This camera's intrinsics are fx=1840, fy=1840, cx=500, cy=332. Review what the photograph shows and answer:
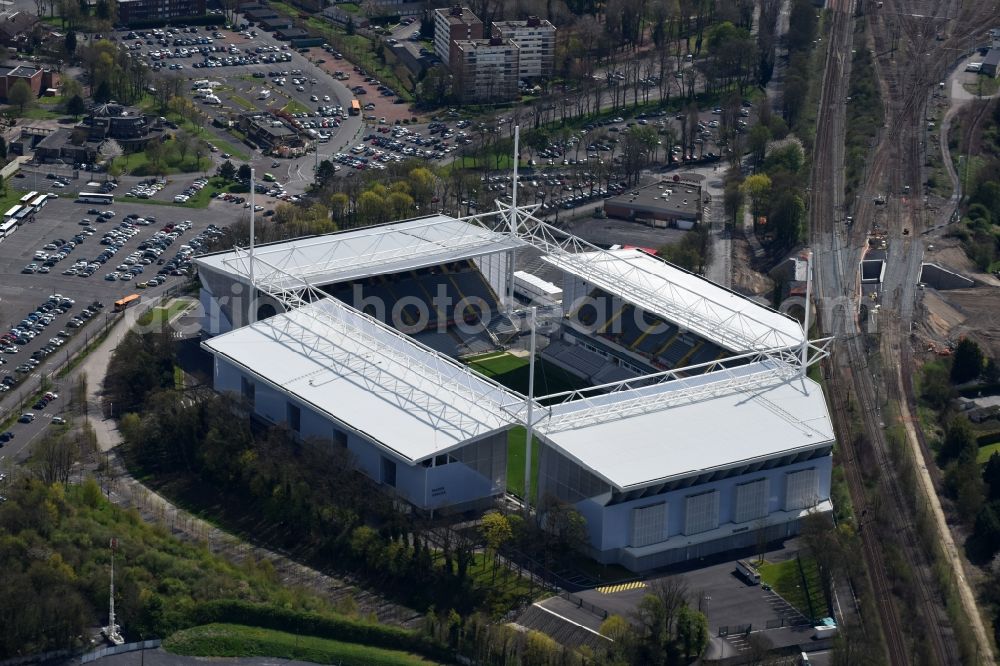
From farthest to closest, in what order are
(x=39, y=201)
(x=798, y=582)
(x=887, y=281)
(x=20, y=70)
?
1. (x=20, y=70)
2. (x=39, y=201)
3. (x=887, y=281)
4. (x=798, y=582)

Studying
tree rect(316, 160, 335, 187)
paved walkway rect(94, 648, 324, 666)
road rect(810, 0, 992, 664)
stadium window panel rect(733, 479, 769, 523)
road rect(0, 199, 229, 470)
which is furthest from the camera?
tree rect(316, 160, 335, 187)

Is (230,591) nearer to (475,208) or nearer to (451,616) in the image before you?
(451,616)

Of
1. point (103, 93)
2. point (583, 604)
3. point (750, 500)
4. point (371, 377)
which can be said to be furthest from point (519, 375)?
point (103, 93)

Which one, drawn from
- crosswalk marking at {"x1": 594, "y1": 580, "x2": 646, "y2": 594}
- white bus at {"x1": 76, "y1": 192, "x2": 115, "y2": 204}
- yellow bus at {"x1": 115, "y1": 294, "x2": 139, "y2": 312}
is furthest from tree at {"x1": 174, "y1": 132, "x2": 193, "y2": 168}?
crosswalk marking at {"x1": 594, "y1": 580, "x2": 646, "y2": 594}

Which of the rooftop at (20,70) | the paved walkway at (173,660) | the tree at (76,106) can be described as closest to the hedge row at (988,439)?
the paved walkway at (173,660)

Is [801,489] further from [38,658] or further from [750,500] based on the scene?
[38,658]

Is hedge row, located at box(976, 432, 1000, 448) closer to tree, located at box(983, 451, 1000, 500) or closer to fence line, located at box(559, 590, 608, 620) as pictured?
tree, located at box(983, 451, 1000, 500)

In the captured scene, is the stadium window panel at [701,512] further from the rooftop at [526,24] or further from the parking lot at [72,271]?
the rooftop at [526,24]
